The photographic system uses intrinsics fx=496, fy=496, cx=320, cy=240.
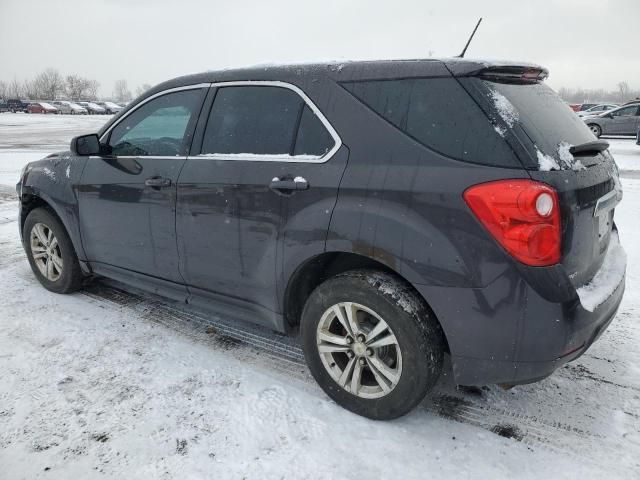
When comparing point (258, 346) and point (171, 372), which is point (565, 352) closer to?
point (258, 346)

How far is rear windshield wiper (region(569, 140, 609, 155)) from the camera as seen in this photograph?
2.33 metres

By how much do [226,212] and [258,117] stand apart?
59cm

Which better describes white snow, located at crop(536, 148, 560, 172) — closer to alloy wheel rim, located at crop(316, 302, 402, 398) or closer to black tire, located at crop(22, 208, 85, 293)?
alloy wheel rim, located at crop(316, 302, 402, 398)

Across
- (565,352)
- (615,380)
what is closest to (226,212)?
(565,352)

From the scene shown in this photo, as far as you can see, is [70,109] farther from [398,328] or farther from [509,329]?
[509,329]

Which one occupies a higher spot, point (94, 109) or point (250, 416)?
point (94, 109)

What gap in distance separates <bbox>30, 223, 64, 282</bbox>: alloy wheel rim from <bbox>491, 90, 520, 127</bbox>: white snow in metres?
3.63

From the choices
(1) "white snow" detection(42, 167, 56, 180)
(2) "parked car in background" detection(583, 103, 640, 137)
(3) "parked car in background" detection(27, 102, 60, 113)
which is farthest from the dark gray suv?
(3) "parked car in background" detection(27, 102, 60, 113)

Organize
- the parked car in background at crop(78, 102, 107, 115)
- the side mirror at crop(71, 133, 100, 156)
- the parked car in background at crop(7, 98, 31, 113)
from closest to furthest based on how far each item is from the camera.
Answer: the side mirror at crop(71, 133, 100, 156) < the parked car in background at crop(78, 102, 107, 115) < the parked car in background at crop(7, 98, 31, 113)

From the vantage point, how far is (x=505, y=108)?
86.8 inches

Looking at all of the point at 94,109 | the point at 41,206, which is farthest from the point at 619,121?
the point at 94,109

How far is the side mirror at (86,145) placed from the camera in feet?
12.0

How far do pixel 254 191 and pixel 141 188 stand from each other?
1.02 meters

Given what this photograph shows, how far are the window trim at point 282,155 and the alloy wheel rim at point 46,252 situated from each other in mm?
1939
